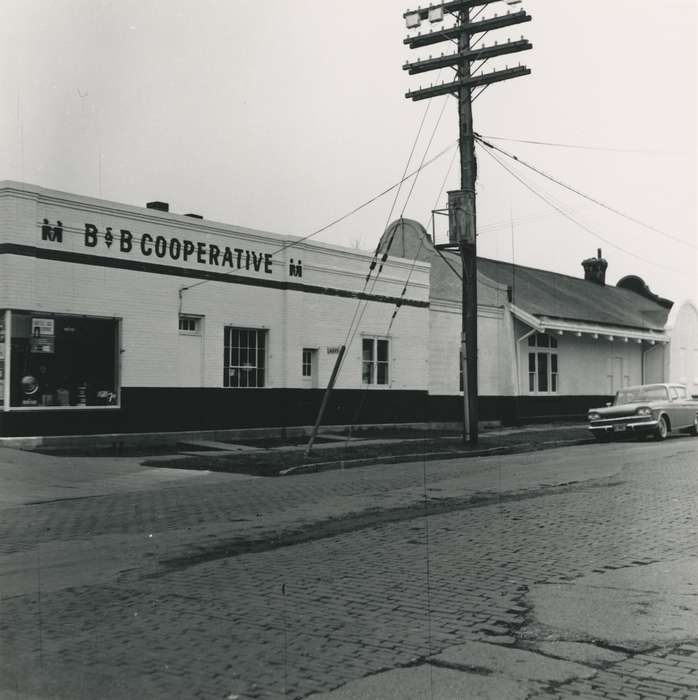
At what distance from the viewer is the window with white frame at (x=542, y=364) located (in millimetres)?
31125

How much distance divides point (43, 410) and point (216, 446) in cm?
382

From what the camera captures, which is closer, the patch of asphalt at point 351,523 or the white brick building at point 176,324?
the patch of asphalt at point 351,523

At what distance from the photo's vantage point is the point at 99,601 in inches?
247

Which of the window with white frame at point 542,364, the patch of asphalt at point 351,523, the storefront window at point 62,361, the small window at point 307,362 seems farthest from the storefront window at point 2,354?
the window with white frame at point 542,364

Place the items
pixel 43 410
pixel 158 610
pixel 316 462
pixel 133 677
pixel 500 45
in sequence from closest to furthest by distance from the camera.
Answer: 1. pixel 133 677
2. pixel 158 610
3. pixel 316 462
4. pixel 43 410
5. pixel 500 45

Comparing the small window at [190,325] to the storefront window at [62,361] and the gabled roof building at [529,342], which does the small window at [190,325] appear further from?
the gabled roof building at [529,342]

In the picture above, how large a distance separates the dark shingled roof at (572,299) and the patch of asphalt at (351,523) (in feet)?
62.1

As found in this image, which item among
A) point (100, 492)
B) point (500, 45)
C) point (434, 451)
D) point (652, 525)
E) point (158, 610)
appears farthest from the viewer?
point (500, 45)

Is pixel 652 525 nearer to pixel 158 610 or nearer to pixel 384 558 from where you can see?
pixel 384 558

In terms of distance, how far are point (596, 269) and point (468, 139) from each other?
26.0 m

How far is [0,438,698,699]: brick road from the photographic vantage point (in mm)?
4648

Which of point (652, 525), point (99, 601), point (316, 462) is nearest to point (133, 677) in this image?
point (99, 601)

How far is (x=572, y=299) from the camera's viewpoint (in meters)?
36.2

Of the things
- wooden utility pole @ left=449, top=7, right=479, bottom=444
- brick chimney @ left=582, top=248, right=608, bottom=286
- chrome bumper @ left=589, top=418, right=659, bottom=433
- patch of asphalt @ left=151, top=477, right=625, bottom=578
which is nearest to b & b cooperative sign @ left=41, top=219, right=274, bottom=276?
wooden utility pole @ left=449, top=7, right=479, bottom=444
